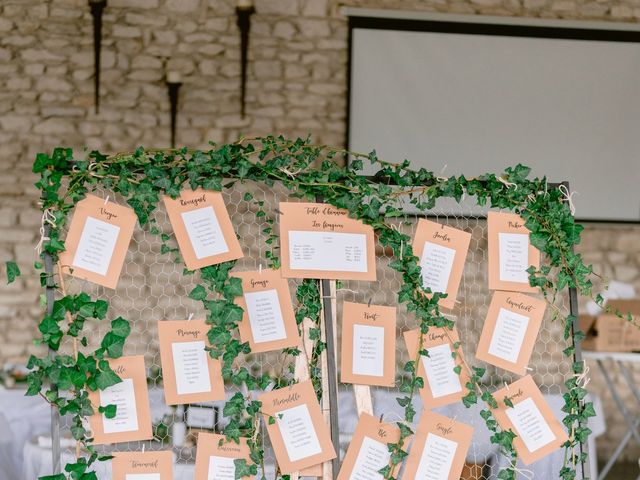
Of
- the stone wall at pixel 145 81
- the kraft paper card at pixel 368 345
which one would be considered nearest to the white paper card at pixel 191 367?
the kraft paper card at pixel 368 345

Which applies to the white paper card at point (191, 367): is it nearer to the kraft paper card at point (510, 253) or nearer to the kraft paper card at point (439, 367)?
the kraft paper card at point (439, 367)

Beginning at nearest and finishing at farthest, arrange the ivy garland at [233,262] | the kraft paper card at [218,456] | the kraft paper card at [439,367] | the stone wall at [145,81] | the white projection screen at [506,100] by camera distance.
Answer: the ivy garland at [233,262] → the kraft paper card at [218,456] → the kraft paper card at [439,367] → the stone wall at [145,81] → the white projection screen at [506,100]

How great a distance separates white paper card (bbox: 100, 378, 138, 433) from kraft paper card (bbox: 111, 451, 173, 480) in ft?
0.23

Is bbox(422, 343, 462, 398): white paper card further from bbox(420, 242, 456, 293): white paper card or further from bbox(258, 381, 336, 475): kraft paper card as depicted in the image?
bbox(258, 381, 336, 475): kraft paper card

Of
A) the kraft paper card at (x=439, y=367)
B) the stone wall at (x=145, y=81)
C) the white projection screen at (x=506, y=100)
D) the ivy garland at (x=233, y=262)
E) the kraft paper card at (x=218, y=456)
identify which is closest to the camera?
the ivy garland at (x=233, y=262)

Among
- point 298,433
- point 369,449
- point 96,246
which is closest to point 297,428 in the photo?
point 298,433

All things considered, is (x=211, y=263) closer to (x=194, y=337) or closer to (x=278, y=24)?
(x=194, y=337)

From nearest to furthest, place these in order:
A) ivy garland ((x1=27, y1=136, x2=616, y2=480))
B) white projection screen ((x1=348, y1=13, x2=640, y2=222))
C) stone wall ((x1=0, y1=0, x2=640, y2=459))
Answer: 1. ivy garland ((x1=27, y1=136, x2=616, y2=480))
2. stone wall ((x1=0, y1=0, x2=640, y2=459))
3. white projection screen ((x1=348, y1=13, x2=640, y2=222))

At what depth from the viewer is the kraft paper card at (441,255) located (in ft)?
6.51

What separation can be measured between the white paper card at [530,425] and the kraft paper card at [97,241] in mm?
1038

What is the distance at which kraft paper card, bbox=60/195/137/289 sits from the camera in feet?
5.89

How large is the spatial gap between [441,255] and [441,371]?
29 centimetres

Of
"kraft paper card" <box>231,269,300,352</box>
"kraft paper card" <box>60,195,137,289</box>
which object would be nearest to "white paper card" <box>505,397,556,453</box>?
"kraft paper card" <box>231,269,300,352</box>

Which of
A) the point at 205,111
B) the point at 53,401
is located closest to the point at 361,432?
the point at 53,401
